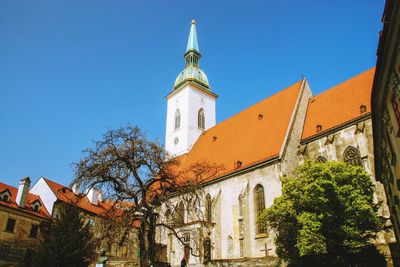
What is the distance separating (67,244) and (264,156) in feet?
48.0

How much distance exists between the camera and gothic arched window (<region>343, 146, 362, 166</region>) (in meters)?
22.2

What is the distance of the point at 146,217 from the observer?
16.0 m

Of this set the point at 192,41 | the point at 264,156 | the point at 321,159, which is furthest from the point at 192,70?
the point at 321,159

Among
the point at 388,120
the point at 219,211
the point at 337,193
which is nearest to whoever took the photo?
the point at 388,120

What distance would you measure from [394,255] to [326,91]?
1490 centimetres

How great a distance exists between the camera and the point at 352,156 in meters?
22.7

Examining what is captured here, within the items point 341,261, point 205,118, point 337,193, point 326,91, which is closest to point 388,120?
point 337,193

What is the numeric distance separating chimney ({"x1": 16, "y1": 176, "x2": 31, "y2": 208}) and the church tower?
15535 mm

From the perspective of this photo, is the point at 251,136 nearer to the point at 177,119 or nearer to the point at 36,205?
the point at 177,119

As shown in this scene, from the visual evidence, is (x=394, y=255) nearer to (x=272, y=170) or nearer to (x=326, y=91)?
(x=272, y=170)

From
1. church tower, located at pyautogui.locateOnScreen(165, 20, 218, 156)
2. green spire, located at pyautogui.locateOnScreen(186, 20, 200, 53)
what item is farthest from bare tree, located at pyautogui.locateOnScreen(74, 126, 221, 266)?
green spire, located at pyautogui.locateOnScreen(186, 20, 200, 53)

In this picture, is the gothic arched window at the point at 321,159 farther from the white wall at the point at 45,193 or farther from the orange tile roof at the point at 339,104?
the white wall at the point at 45,193

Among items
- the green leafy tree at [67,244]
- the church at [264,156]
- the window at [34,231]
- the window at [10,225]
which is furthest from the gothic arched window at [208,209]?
the window at [10,225]

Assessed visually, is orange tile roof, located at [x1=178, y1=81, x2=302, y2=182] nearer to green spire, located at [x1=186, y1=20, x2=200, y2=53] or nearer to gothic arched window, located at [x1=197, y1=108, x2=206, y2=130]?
gothic arched window, located at [x1=197, y1=108, x2=206, y2=130]
